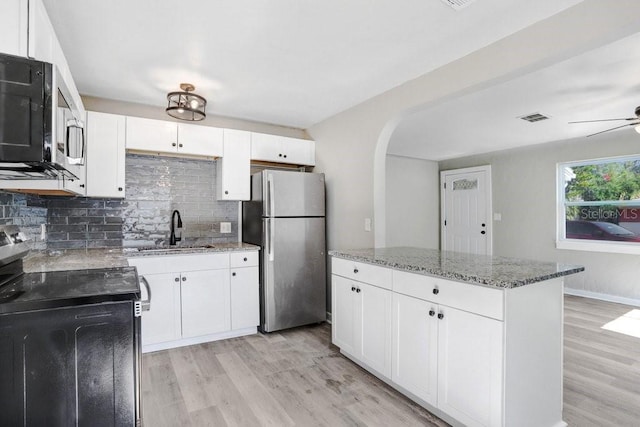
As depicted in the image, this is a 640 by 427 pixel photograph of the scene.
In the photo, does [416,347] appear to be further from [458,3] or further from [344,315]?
[458,3]

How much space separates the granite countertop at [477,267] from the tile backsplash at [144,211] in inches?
72.2

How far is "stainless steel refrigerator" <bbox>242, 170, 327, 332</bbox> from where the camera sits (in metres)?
3.31

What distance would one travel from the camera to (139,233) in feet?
10.9

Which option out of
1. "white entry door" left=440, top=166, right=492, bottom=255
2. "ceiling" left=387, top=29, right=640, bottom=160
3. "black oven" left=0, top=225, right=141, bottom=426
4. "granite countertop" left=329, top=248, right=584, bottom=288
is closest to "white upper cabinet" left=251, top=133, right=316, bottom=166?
"ceiling" left=387, top=29, right=640, bottom=160

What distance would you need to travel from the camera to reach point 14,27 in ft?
4.30

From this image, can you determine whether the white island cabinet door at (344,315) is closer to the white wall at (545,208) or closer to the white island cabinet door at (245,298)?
the white island cabinet door at (245,298)

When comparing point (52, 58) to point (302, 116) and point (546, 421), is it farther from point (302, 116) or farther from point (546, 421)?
point (546, 421)

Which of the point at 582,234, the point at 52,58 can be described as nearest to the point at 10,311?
the point at 52,58

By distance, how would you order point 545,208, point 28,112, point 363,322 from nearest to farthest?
1. point 28,112
2. point 363,322
3. point 545,208

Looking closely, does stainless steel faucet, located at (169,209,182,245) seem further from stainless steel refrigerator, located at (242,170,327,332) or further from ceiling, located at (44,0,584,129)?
ceiling, located at (44,0,584,129)

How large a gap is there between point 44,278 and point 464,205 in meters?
6.10

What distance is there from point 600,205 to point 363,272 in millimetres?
4358

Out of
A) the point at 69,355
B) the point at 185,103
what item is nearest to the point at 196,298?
the point at 185,103

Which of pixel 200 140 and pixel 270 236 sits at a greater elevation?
pixel 200 140
